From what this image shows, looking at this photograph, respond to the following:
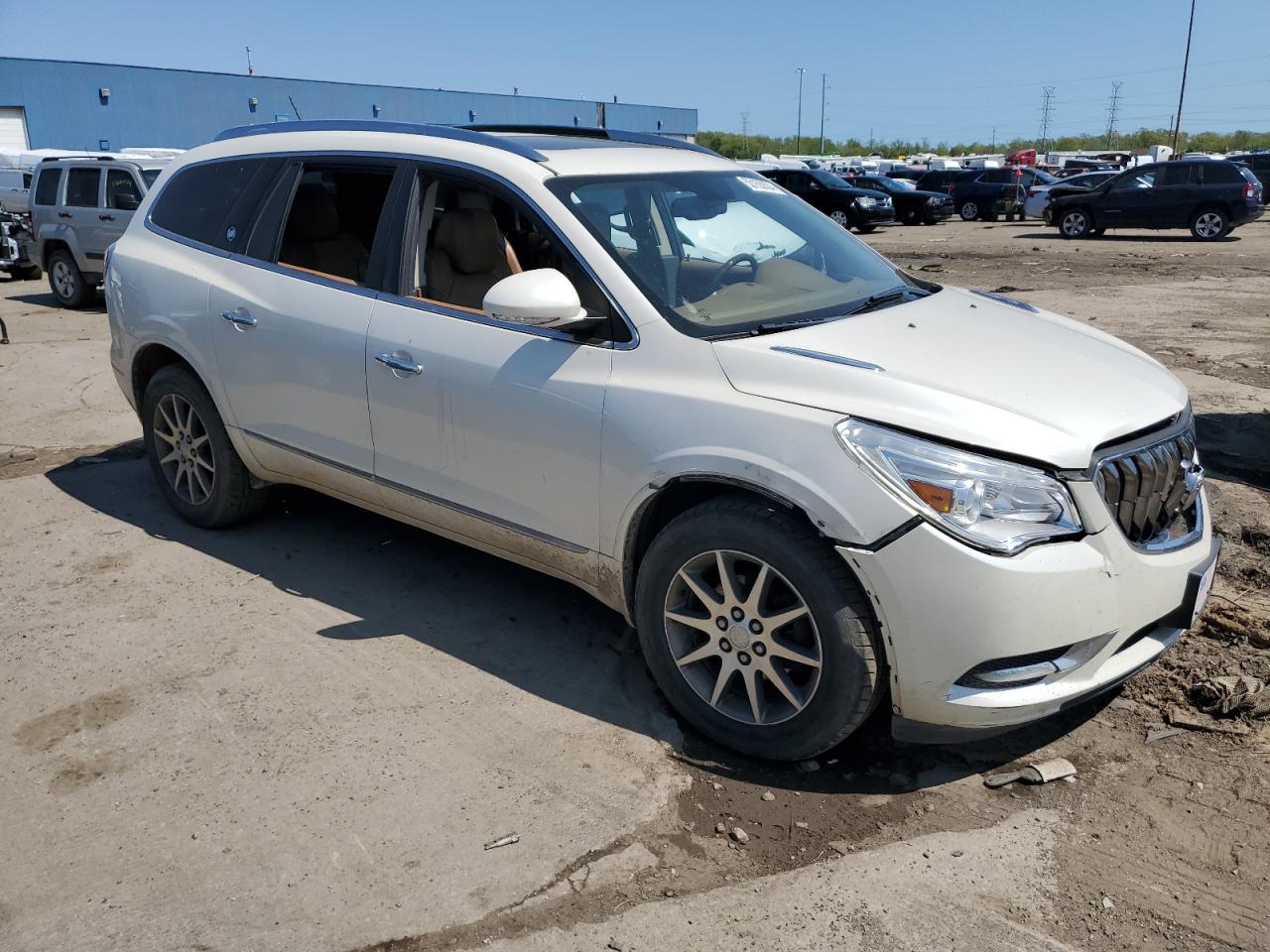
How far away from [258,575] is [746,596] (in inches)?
105

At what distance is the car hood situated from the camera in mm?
2959

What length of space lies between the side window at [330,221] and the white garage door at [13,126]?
4257 cm

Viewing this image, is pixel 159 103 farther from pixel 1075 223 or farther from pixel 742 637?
pixel 742 637

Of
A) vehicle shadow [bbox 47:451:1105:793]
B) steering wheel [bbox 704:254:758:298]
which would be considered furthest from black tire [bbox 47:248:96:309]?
steering wheel [bbox 704:254:758:298]

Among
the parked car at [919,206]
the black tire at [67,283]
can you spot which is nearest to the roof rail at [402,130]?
the black tire at [67,283]

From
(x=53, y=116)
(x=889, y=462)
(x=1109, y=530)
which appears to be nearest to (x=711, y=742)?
(x=889, y=462)

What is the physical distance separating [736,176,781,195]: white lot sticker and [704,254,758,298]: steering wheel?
624 mm

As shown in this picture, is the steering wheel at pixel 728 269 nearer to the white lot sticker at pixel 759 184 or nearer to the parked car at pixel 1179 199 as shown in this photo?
the white lot sticker at pixel 759 184

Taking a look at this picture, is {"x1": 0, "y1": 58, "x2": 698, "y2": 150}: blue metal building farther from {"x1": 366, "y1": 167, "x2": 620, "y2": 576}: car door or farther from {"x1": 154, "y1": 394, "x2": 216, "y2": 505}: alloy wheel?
{"x1": 366, "y1": 167, "x2": 620, "y2": 576}: car door

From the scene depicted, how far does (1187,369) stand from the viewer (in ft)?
28.4

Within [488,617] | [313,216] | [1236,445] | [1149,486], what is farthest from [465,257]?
[1236,445]

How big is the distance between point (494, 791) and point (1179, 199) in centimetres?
2282

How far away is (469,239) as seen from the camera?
4297mm

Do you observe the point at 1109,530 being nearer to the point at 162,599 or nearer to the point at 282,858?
the point at 282,858
